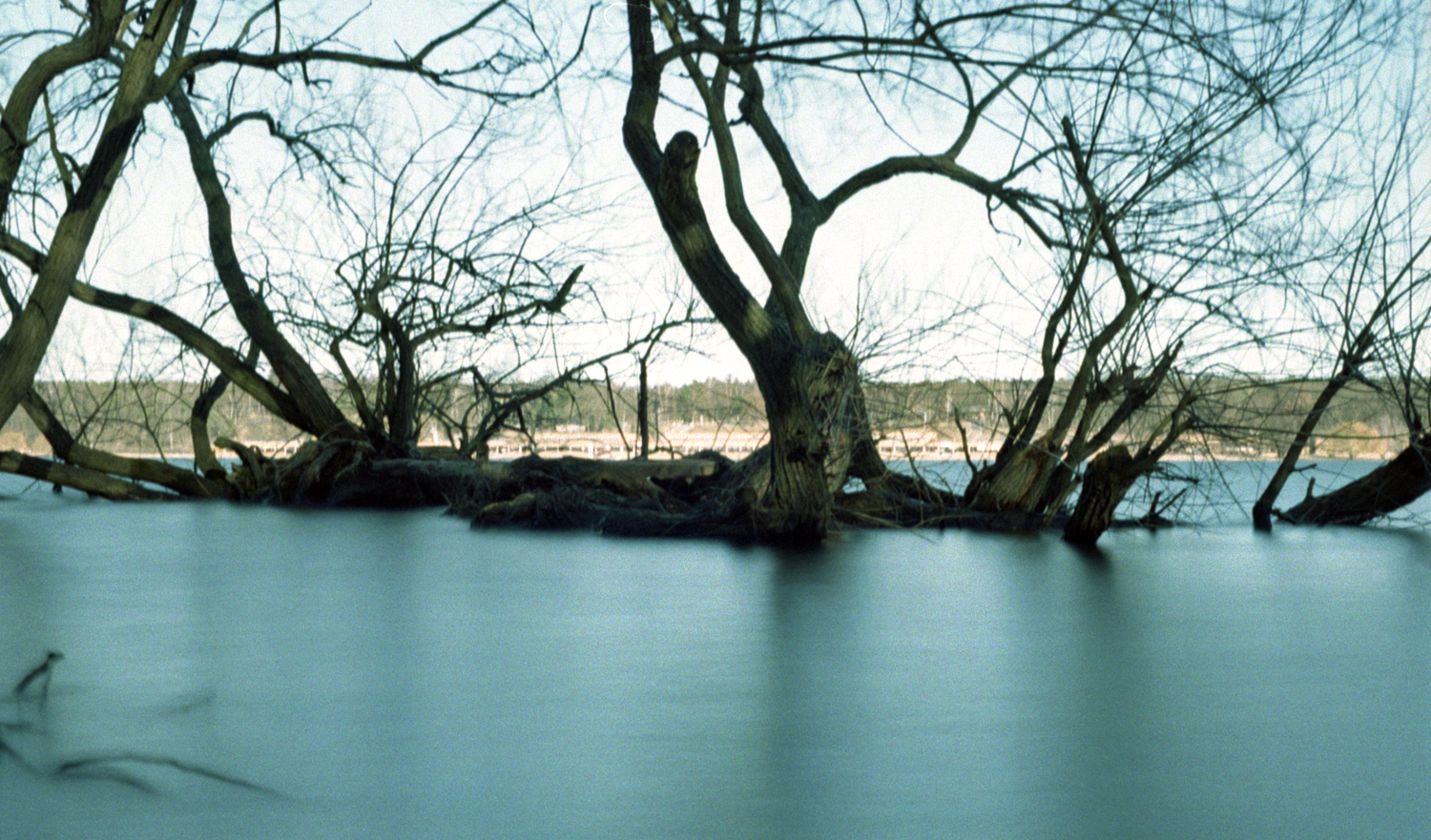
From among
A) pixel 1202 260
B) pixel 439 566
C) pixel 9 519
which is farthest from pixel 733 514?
pixel 9 519

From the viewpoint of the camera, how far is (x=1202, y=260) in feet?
21.6

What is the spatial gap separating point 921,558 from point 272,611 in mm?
3046

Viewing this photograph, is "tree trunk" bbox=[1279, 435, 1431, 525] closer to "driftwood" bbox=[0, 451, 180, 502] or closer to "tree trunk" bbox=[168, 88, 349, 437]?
"tree trunk" bbox=[168, 88, 349, 437]

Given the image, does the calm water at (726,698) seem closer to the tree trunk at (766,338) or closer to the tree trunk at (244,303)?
the tree trunk at (766,338)

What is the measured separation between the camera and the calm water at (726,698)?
2.15m

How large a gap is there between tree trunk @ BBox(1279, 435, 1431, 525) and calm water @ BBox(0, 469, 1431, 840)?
7.12 ft

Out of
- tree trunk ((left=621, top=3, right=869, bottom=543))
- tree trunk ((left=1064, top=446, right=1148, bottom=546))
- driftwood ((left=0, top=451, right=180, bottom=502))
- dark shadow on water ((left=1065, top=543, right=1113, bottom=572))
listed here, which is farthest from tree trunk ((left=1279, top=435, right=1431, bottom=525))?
driftwood ((left=0, top=451, right=180, bottom=502))

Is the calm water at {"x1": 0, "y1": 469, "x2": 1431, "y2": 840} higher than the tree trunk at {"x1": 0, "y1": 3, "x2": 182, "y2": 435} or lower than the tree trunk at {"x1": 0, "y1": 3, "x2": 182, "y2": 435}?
lower

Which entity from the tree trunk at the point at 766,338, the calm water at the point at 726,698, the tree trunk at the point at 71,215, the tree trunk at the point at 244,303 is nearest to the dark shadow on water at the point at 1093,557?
the calm water at the point at 726,698

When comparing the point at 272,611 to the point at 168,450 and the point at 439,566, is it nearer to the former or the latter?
the point at 439,566

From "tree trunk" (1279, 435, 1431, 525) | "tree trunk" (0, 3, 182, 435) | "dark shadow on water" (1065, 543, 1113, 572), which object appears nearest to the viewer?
"dark shadow on water" (1065, 543, 1113, 572)

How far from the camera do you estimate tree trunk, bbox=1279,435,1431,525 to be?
8211mm

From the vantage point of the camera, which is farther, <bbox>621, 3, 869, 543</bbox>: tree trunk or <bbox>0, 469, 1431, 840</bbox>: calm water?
<bbox>621, 3, 869, 543</bbox>: tree trunk

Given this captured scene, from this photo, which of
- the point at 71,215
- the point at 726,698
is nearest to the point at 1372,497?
the point at 726,698
